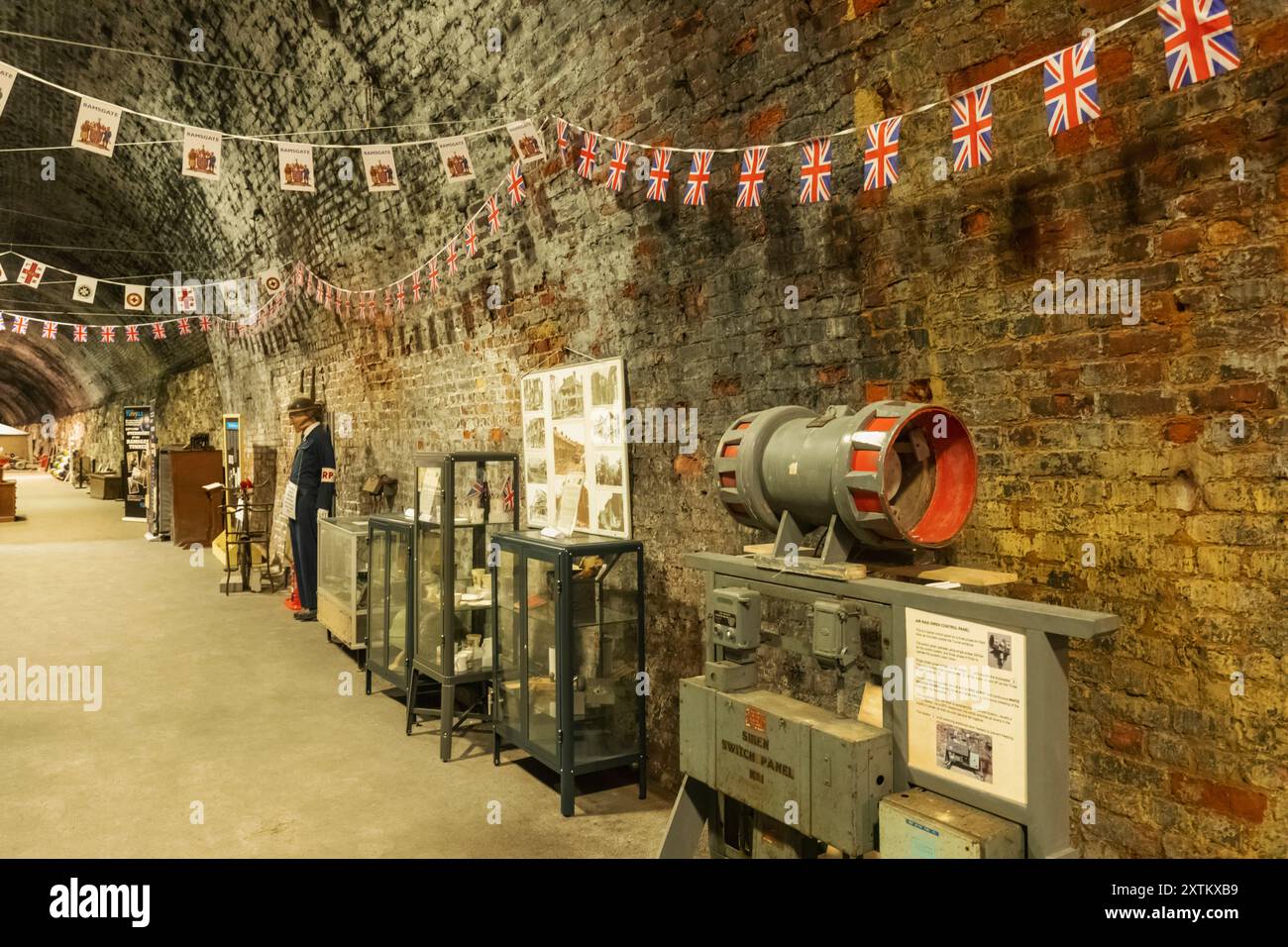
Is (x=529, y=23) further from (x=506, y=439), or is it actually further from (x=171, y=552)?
(x=171, y=552)

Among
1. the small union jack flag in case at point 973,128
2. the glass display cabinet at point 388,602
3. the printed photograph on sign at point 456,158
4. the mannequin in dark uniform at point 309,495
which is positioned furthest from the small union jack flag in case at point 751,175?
the mannequin in dark uniform at point 309,495

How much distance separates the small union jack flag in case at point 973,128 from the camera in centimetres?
245

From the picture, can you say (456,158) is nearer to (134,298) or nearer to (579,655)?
(579,655)

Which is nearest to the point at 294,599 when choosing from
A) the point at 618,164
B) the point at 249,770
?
the point at 249,770

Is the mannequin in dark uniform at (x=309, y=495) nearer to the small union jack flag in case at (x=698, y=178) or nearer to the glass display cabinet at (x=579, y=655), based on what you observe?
the glass display cabinet at (x=579, y=655)

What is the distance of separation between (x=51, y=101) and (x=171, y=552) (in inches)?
231

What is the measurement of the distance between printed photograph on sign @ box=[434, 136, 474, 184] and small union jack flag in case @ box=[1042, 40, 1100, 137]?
3346 mm

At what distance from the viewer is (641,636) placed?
160 inches

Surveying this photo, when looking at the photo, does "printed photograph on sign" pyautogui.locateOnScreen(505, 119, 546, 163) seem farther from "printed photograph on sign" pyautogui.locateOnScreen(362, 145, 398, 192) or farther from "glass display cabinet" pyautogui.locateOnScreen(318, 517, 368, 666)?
"glass display cabinet" pyautogui.locateOnScreen(318, 517, 368, 666)

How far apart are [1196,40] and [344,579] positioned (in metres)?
6.00

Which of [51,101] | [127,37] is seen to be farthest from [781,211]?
[51,101]

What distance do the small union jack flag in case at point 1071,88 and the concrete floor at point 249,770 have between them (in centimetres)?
293

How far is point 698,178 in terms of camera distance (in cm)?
352

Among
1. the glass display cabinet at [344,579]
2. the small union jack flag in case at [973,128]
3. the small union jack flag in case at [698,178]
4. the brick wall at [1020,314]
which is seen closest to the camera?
the brick wall at [1020,314]
